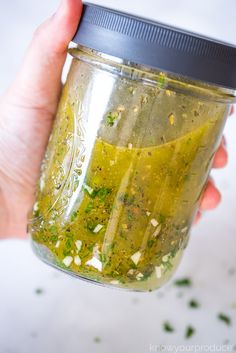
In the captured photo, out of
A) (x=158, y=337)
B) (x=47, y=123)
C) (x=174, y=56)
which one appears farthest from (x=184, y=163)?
(x=158, y=337)

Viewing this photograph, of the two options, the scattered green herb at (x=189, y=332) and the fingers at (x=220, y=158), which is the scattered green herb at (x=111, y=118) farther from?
the scattered green herb at (x=189, y=332)

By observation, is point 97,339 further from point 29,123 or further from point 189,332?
point 29,123

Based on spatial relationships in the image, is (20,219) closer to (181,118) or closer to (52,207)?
(52,207)

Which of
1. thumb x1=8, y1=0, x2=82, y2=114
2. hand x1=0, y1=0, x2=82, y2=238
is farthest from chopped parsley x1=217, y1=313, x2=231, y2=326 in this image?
thumb x1=8, y1=0, x2=82, y2=114

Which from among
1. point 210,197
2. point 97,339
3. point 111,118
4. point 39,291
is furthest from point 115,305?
point 111,118

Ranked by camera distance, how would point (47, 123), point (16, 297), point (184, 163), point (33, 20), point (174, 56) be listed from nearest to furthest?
1. point (174, 56)
2. point (184, 163)
3. point (47, 123)
4. point (16, 297)
5. point (33, 20)

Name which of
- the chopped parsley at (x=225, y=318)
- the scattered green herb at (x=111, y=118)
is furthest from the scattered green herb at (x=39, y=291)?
the scattered green herb at (x=111, y=118)
